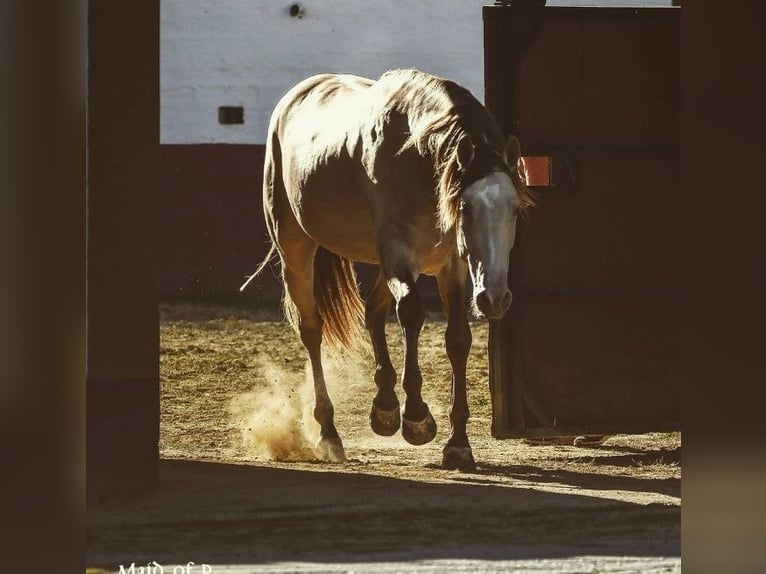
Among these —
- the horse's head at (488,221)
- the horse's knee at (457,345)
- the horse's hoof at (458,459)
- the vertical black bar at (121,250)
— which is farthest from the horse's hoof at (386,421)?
the vertical black bar at (121,250)

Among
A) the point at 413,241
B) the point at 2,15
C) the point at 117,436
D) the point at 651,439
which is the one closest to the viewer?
the point at 2,15

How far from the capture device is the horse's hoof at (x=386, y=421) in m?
7.27

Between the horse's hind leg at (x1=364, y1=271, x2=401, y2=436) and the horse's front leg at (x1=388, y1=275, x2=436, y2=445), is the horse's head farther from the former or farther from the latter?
the horse's hind leg at (x1=364, y1=271, x2=401, y2=436)

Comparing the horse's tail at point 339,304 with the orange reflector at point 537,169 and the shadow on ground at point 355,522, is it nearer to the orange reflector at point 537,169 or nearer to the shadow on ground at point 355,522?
the orange reflector at point 537,169

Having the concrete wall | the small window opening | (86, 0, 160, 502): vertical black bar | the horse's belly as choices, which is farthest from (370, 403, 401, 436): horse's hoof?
the small window opening

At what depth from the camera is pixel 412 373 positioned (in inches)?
280

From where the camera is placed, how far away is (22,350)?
13.5ft

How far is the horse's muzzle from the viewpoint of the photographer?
6492mm

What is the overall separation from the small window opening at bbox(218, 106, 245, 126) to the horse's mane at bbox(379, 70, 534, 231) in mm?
9693

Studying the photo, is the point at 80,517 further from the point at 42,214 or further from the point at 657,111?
the point at 657,111

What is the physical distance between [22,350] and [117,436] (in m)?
2.13

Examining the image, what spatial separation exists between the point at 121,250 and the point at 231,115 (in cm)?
1081

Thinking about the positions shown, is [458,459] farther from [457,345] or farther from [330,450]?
[330,450]

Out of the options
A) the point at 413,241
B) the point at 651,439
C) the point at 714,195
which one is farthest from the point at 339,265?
the point at 714,195
